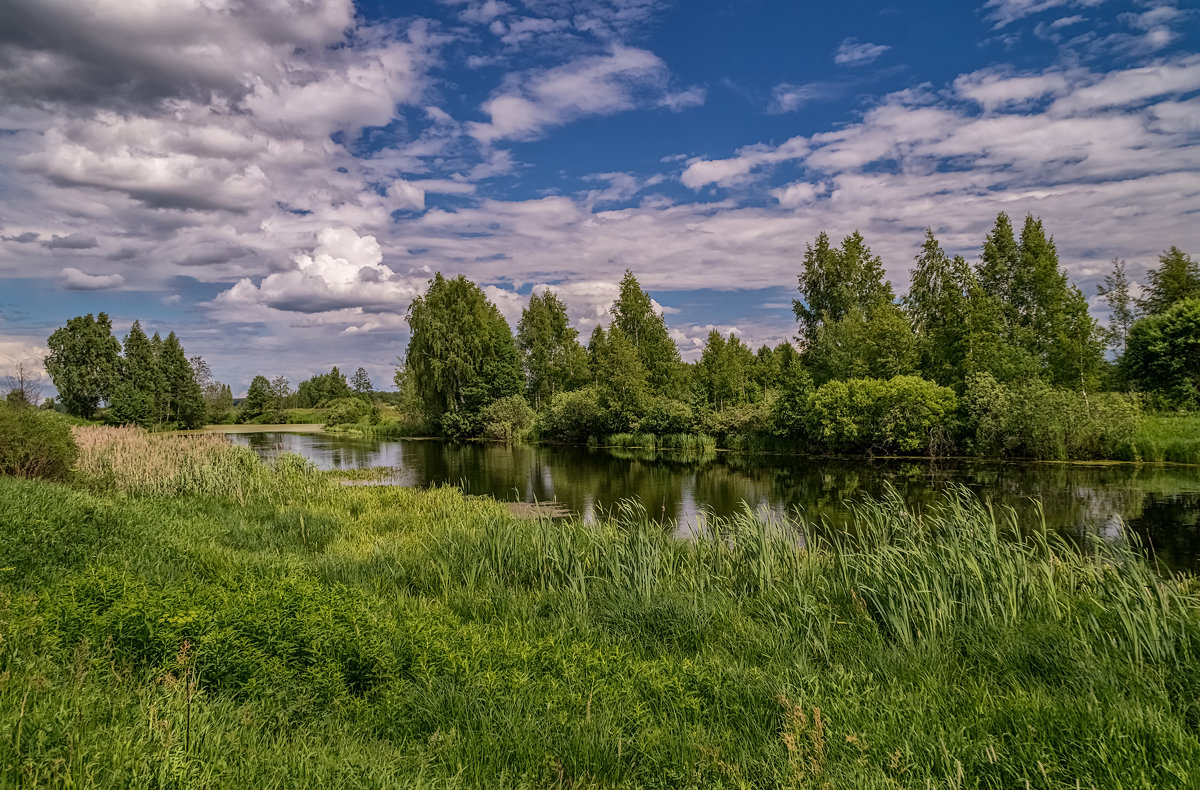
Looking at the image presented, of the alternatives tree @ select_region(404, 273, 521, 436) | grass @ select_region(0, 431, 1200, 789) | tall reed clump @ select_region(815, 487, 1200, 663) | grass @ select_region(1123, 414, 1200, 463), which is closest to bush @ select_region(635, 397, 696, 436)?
tree @ select_region(404, 273, 521, 436)

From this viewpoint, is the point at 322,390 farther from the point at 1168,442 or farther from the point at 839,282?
the point at 1168,442

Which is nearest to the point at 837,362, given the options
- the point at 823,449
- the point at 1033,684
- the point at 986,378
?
the point at 823,449

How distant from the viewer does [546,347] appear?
205 ft

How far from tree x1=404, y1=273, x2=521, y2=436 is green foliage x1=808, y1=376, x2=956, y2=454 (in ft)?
97.2

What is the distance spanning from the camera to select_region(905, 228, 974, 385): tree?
3422cm

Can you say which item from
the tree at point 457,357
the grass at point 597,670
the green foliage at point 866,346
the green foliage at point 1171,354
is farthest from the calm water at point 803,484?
the tree at point 457,357

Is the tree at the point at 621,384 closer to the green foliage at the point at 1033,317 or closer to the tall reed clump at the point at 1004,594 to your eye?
the green foliage at the point at 1033,317

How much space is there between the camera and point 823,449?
118ft

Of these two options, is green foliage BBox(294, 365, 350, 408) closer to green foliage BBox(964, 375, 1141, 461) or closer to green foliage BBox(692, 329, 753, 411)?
green foliage BBox(692, 329, 753, 411)

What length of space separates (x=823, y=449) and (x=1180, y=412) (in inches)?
621

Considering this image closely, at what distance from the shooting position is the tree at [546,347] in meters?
61.0

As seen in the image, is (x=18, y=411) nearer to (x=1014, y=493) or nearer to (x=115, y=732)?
(x=115, y=732)

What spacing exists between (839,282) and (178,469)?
42.7 m

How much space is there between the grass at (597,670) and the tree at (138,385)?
60.3 meters
